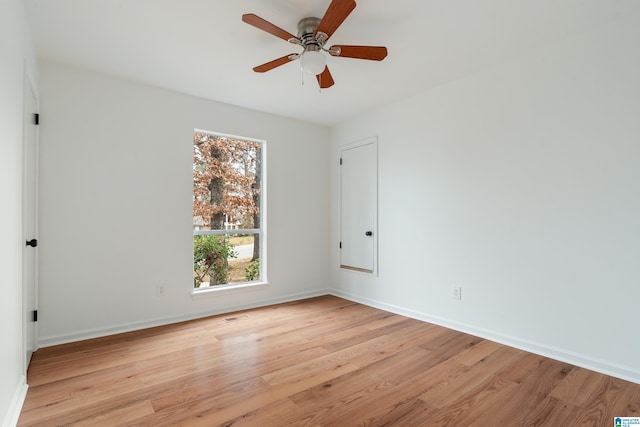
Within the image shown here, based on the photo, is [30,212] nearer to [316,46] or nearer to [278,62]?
[278,62]

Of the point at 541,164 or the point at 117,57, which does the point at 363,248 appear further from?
the point at 117,57

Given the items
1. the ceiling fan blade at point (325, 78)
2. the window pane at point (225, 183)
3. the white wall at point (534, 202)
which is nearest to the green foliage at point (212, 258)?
the window pane at point (225, 183)

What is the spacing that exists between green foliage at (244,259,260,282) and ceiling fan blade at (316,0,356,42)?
291 centimetres

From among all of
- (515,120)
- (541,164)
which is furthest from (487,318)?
(515,120)

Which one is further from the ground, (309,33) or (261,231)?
(309,33)

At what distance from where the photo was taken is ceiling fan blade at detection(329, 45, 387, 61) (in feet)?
7.39

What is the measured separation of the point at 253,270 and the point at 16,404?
8.44ft

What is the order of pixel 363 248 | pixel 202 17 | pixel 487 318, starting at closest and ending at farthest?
pixel 202 17 → pixel 487 318 → pixel 363 248

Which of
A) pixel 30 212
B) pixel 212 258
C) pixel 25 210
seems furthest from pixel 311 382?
pixel 30 212

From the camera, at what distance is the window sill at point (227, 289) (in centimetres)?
373

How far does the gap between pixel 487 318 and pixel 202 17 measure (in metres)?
3.49

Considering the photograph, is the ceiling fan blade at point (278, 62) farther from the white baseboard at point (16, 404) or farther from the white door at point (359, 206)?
the white baseboard at point (16, 404)

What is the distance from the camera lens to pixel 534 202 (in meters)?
2.78

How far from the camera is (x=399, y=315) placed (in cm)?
381
